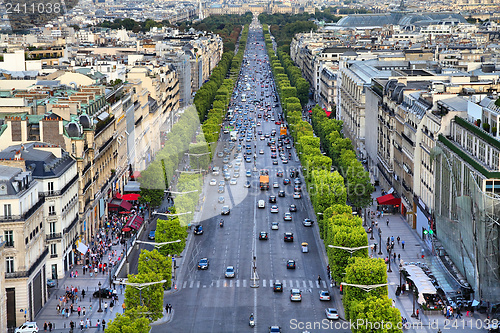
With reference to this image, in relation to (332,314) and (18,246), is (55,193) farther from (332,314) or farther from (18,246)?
(332,314)

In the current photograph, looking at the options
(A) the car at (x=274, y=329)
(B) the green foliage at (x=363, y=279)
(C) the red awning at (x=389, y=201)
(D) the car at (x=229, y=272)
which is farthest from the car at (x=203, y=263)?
(C) the red awning at (x=389, y=201)

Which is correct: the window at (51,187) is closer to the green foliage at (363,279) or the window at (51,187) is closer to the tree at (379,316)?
the green foliage at (363,279)

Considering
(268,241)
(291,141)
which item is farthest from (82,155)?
(291,141)

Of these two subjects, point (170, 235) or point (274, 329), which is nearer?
point (274, 329)

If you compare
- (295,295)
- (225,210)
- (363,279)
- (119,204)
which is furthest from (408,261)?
(119,204)

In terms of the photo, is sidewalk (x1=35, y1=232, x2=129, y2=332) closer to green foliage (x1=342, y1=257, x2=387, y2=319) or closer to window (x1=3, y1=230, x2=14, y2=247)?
window (x1=3, y1=230, x2=14, y2=247)

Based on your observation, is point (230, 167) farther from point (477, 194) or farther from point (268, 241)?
point (477, 194)

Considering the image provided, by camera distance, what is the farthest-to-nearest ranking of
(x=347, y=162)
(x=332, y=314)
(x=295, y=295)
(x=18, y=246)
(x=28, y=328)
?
(x=347, y=162) → (x=295, y=295) → (x=332, y=314) → (x=18, y=246) → (x=28, y=328)
